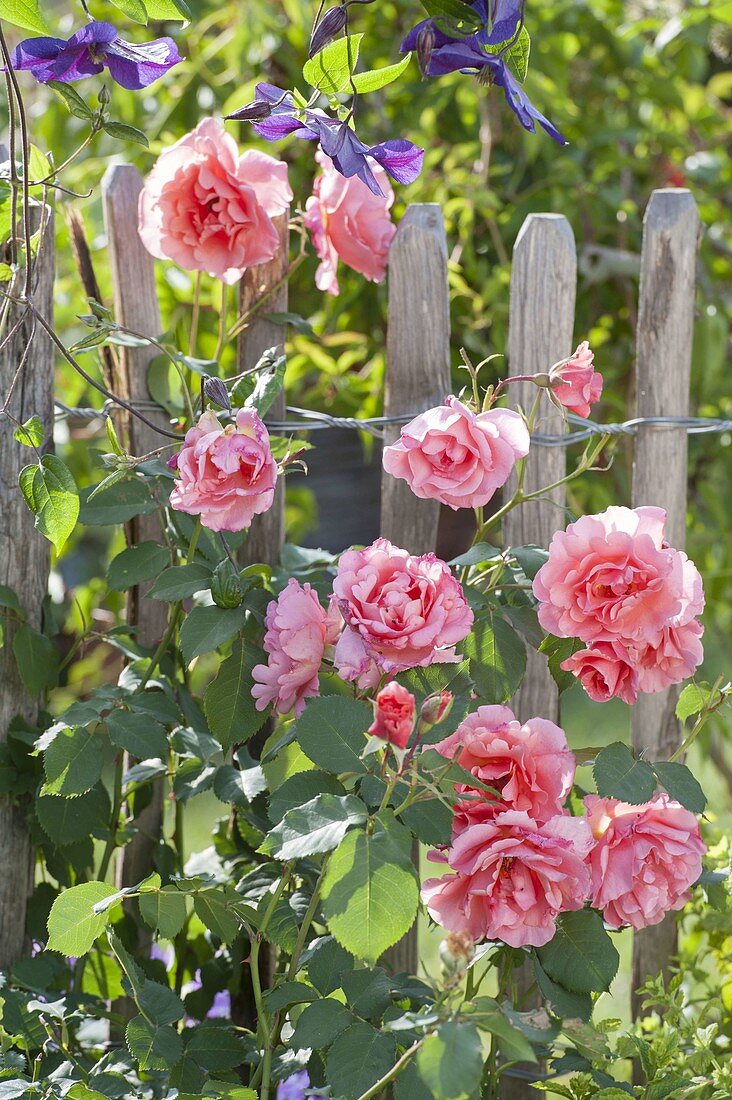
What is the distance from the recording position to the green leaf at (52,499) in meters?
1.04

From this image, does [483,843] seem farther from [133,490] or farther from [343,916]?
[133,490]

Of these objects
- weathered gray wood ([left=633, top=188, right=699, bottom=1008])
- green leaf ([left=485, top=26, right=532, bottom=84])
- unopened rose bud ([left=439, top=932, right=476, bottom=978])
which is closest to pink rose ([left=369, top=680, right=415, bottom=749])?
unopened rose bud ([left=439, top=932, right=476, bottom=978])

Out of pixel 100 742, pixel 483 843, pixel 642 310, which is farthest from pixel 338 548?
pixel 483 843

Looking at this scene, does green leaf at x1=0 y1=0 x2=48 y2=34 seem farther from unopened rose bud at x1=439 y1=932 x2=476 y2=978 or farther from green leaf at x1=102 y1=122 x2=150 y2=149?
unopened rose bud at x1=439 y1=932 x2=476 y2=978

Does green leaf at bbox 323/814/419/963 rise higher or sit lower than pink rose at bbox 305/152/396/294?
lower

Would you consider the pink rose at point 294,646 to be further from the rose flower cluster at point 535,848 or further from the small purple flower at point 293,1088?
the small purple flower at point 293,1088

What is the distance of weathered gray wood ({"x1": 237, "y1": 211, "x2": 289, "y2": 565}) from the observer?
54.7 inches

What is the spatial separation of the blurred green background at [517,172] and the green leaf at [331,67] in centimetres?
103

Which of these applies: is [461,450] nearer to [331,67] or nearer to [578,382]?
[578,382]

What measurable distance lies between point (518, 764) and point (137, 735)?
412 millimetres

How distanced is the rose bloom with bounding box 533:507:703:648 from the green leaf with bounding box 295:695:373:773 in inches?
7.9

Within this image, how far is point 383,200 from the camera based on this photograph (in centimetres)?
130

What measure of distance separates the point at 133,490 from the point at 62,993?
59 cm

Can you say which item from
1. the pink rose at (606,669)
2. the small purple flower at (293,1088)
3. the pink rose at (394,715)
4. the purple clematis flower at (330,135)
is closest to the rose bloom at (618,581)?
the pink rose at (606,669)
